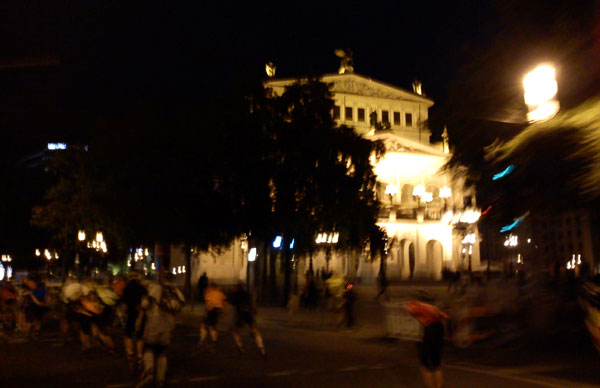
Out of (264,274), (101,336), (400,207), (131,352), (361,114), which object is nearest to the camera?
(131,352)

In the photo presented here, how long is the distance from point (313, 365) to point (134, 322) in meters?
3.66

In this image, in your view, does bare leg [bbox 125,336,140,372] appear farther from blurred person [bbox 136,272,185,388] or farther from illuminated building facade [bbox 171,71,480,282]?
illuminated building facade [bbox 171,71,480,282]

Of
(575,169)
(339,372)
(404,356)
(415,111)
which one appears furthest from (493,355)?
(415,111)

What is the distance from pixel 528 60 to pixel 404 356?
7042mm

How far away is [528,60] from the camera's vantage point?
12.3 meters

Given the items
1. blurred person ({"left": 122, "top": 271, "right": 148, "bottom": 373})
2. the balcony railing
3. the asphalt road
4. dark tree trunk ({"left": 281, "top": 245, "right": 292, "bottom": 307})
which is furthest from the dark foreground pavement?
the balcony railing

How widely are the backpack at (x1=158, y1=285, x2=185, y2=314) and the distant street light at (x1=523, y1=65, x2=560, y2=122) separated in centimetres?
668

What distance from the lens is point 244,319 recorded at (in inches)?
607

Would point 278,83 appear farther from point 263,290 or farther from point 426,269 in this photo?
point 263,290

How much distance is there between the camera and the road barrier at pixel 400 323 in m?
17.8

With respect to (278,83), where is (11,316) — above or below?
below

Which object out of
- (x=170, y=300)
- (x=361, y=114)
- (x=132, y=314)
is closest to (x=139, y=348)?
(x=132, y=314)

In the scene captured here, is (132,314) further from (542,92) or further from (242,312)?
(542,92)

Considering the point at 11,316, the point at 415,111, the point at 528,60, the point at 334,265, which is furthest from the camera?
the point at 415,111
